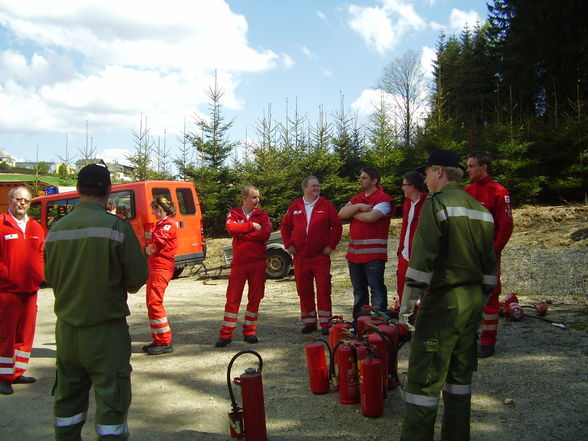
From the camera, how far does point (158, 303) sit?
5625 millimetres

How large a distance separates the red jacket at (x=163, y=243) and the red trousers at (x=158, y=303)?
87 millimetres

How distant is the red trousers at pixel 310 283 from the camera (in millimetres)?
6156

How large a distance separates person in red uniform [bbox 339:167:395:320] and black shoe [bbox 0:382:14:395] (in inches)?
148

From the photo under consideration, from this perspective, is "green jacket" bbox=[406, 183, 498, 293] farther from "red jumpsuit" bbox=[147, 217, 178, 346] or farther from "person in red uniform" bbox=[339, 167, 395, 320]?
"red jumpsuit" bbox=[147, 217, 178, 346]

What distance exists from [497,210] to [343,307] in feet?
11.6

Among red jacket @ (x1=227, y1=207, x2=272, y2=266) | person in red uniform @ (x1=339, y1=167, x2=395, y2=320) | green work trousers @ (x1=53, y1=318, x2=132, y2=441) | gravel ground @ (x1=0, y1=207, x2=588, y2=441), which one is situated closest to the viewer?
green work trousers @ (x1=53, y1=318, x2=132, y2=441)

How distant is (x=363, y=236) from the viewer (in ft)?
19.4

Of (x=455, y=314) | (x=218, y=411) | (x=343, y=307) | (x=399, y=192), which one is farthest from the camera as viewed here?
(x=399, y=192)

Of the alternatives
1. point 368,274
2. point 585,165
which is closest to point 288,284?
point 368,274

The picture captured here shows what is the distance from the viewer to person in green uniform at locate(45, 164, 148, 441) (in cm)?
273

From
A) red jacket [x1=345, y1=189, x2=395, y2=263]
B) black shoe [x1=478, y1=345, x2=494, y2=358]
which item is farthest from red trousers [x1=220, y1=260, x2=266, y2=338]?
black shoe [x1=478, y1=345, x2=494, y2=358]

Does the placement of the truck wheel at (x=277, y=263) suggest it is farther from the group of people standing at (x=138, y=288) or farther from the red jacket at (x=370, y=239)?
the group of people standing at (x=138, y=288)

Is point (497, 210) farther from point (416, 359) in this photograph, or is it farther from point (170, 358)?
point (170, 358)

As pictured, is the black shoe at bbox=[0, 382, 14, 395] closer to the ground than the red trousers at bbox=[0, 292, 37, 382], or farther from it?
closer to the ground
